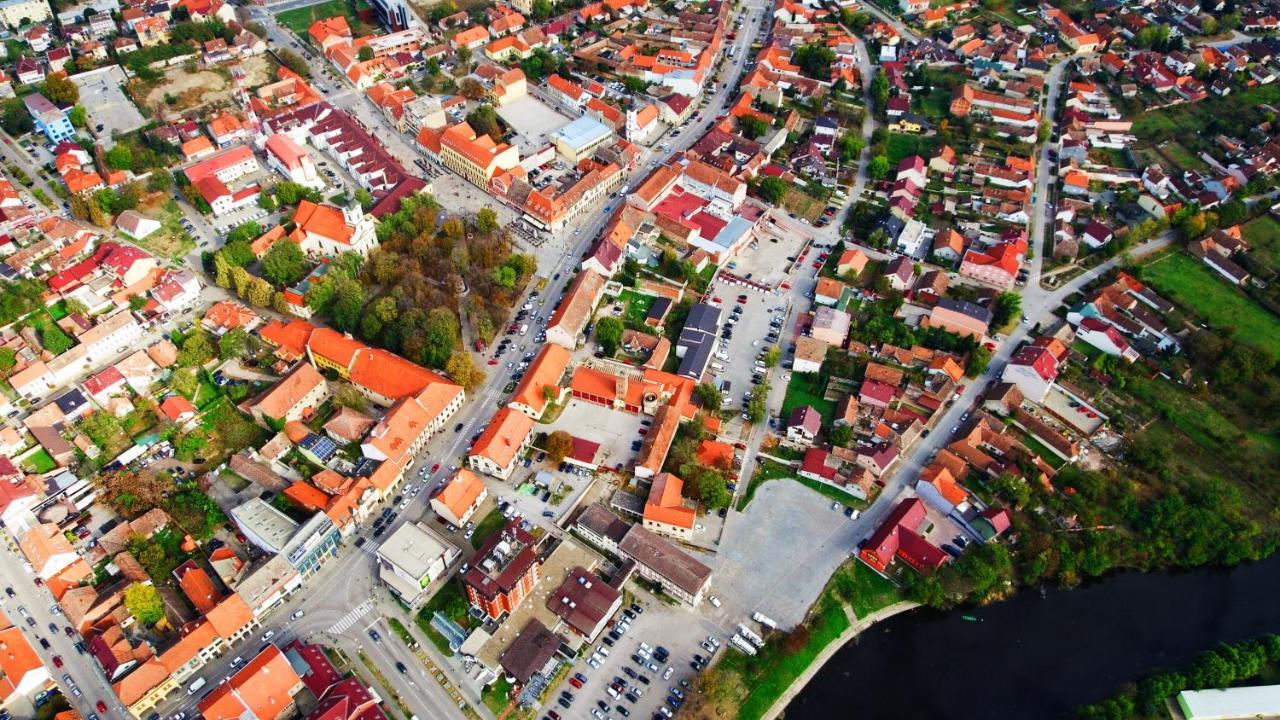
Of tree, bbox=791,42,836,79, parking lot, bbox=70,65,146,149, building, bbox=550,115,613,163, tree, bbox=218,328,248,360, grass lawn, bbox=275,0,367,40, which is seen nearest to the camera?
tree, bbox=218,328,248,360

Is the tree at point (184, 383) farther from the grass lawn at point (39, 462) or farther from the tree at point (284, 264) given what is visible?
the tree at point (284, 264)

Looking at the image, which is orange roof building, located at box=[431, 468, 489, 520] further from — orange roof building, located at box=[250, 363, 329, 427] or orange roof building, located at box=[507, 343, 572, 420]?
orange roof building, located at box=[250, 363, 329, 427]

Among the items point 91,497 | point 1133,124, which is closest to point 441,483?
point 91,497

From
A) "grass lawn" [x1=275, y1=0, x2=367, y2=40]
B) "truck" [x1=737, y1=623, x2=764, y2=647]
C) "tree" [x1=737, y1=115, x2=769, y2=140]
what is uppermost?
"tree" [x1=737, y1=115, x2=769, y2=140]

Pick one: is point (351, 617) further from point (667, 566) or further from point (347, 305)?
point (347, 305)

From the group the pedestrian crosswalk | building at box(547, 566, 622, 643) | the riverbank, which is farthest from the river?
the pedestrian crosswalk

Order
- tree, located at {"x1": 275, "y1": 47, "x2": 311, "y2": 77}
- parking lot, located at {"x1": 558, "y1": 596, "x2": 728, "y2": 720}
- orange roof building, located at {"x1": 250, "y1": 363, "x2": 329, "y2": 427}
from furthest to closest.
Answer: tree, located at {"x1": 275, "y1": 47, "x2": 311, "y2": 77}
orange roof building, located at {"x1": 250, "y1": 363, "x2": 329, "y2": 427}
parking lot, located at {"x1": 558, "y1": 596, "x2": 728, "y2": 720}

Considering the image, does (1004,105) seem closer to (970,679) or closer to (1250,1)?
(1250,1)

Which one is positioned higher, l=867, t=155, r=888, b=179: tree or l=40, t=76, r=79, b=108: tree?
l=867, t=155, r=888, b=179: tree
